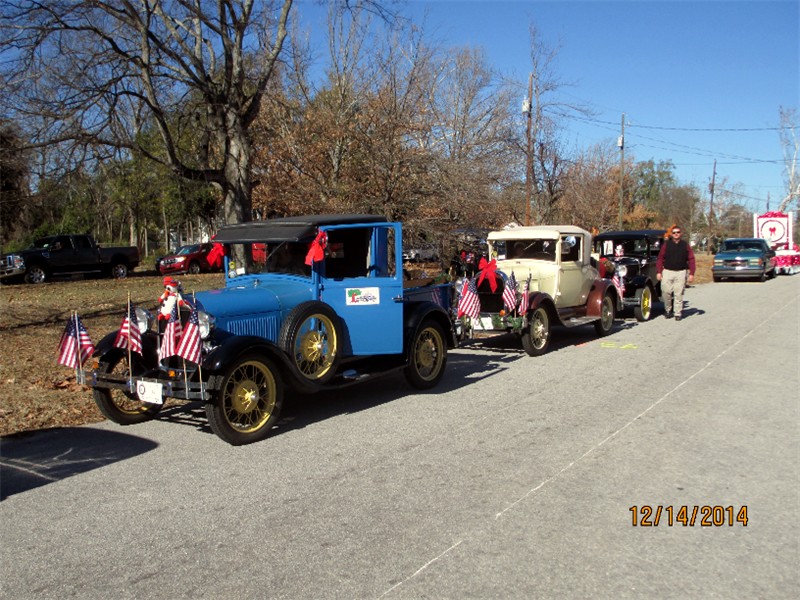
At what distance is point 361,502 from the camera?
4.77 meters

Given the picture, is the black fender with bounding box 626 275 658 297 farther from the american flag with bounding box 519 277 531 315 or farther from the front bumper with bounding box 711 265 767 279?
the front bumper with bounding box 711 265 767 279

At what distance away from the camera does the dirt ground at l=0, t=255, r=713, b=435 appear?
729cm

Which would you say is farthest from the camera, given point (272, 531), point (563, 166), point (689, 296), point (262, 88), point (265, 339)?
point (563, 166)

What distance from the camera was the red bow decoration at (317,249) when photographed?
7.10 meters

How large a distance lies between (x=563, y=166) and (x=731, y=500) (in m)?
22.5

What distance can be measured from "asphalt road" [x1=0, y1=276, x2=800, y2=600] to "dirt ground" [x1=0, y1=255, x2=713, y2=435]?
2.20 ft

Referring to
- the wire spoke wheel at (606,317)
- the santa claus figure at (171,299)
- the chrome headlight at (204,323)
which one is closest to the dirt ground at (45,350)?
the santa claus figure at (171,299)

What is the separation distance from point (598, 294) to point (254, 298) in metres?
7.77

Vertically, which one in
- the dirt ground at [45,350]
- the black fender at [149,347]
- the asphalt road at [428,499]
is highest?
the black fender at [149,347]

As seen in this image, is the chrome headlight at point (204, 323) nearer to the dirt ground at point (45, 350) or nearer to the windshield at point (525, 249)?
the dirt ground at point (45, 350)

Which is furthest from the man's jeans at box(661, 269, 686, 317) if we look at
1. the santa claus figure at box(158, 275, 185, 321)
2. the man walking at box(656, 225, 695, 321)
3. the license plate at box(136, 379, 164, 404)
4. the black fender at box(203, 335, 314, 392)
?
the license plate at box(136, 379, 164, 404)

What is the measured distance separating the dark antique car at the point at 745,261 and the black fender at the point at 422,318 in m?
22.8

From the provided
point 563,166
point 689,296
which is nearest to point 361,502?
point 689,296

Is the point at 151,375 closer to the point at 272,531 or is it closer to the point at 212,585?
the point at 272,531
